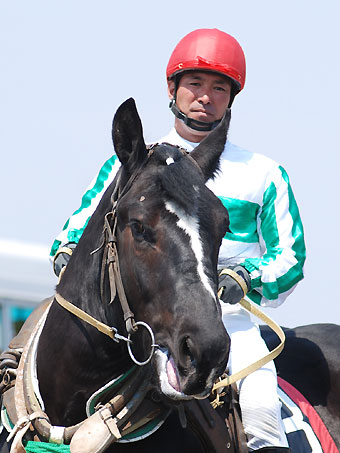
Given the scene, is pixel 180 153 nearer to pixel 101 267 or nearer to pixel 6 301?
pixel 101 267

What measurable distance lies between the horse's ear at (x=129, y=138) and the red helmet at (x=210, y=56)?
1.51 metres

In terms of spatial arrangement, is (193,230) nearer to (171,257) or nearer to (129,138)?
(171,257)

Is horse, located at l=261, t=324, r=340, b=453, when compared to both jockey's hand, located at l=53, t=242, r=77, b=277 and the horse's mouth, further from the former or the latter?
the horse's mouth

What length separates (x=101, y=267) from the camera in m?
5.07

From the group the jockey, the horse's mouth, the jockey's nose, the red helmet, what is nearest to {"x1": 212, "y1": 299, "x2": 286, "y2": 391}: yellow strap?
the jockey

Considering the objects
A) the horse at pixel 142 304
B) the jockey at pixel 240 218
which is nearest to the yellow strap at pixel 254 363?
the jockey at pixel 240 218

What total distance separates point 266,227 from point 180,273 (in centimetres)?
161

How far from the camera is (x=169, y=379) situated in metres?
4.57

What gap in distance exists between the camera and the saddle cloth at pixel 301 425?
6.14 metres

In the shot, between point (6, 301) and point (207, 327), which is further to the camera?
point (6, 301)

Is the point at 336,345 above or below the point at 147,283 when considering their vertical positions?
below

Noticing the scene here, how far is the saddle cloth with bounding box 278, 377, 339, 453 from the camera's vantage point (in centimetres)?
614

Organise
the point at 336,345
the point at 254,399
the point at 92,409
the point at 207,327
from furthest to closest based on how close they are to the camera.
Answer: the point at 336,345, the point at 254,399, the point at 92,409, the point at 207,327

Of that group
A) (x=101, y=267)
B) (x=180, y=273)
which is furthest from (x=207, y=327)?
(x=101, y=267)
